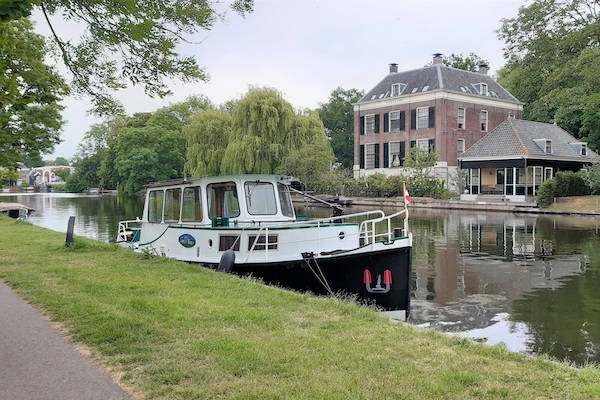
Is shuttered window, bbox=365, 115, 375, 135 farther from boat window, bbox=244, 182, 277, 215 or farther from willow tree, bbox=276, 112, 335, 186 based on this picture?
boat window, bbox=244, 182, 277, 215

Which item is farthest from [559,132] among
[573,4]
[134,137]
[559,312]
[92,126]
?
[92,126]

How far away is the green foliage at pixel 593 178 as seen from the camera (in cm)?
3815

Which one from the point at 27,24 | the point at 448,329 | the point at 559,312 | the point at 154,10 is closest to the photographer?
the point at 154,10

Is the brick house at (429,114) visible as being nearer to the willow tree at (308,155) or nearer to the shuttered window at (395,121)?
the shuttered window at (395,121)

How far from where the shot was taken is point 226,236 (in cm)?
1262

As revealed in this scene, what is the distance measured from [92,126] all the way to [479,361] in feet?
381

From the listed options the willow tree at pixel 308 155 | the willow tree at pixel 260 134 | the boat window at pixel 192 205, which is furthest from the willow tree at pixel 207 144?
the boat window at pixel 192 205

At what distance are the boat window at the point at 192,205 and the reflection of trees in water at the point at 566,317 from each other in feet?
25.6

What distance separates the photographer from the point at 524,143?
4506 cm

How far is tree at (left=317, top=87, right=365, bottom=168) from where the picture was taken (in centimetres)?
7475

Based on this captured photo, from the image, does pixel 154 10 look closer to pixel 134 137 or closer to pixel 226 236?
pixel 226 236

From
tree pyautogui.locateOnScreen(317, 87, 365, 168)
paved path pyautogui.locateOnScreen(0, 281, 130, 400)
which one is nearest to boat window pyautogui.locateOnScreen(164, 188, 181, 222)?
paved path pyautogui.locateOnScreen(0, 281, 130, 400)

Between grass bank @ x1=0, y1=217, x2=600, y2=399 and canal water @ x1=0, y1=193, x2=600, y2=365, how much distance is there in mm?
3429

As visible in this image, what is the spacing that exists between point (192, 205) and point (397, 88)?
154 feet
